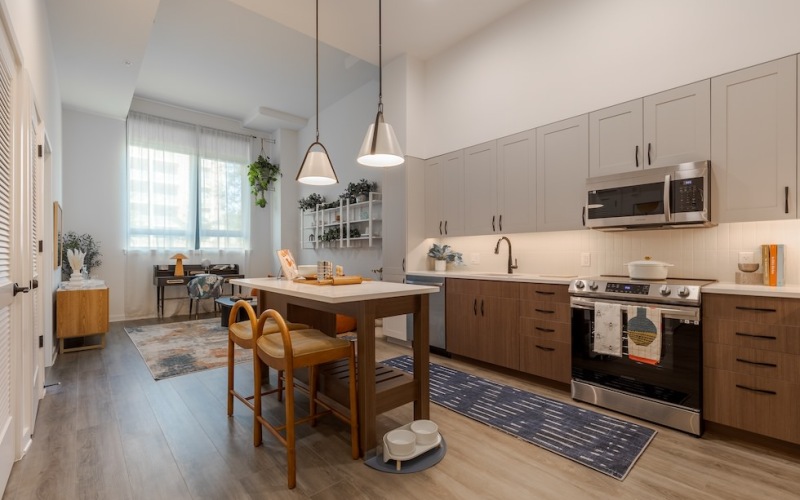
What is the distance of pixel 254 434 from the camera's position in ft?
7.13

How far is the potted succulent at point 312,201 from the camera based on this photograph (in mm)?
6848

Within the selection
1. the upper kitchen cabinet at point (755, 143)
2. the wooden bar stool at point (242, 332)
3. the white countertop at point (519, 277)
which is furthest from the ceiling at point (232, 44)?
the wooden bar stool at point (242, 332)

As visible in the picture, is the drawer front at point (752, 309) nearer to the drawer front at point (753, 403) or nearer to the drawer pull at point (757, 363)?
the drawer pull at point (757, 363)

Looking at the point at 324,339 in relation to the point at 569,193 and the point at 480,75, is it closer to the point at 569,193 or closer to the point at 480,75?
the point at 569,193

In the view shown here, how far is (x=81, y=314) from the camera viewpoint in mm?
4223

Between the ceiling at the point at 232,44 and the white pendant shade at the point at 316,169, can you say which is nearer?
the white pendant shade at the point at 316,169

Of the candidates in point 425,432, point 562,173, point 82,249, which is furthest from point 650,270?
point 82,249

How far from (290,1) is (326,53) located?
1501 millimetres

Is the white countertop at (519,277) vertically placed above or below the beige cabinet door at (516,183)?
below

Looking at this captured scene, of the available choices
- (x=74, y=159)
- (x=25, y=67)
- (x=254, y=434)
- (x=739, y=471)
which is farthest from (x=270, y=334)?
(x=74, y=159)

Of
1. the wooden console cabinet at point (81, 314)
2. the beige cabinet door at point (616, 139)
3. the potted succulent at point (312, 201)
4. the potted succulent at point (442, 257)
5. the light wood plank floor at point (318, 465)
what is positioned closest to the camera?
the light wood plank floor at point (318, 465)

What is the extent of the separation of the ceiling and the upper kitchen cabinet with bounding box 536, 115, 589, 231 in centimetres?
145

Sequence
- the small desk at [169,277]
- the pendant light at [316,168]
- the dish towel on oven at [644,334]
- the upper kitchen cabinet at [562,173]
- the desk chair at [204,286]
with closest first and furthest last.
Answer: the dish towel on oven at [644,334] → the pendant light at [316,168] → the upper kitchen cabinet at [562,173] → the desk chair at [204,286] → the small desk at [169,277]

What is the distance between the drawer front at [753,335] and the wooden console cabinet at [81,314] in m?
5.60
